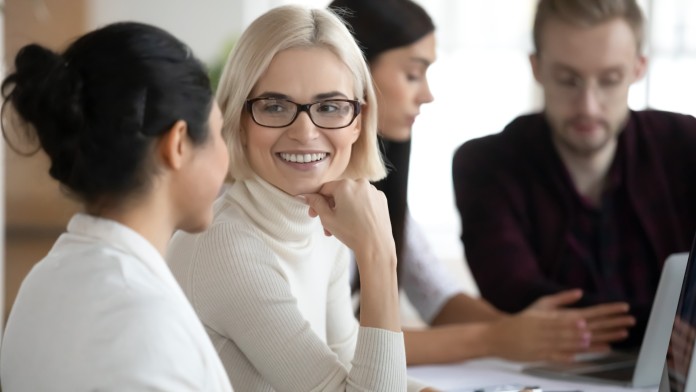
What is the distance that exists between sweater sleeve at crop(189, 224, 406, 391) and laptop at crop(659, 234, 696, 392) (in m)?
0.36

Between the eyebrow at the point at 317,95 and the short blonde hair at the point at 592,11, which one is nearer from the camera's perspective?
the eyebrow at the point at 317,95

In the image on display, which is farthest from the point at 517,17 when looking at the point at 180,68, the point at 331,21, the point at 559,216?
the point at 180,68

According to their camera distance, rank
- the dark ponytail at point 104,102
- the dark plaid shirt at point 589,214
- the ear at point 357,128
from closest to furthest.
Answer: the dark ponytail at point 104,102
the ear at point 357,128
the dark plaid shirt at point 589,214

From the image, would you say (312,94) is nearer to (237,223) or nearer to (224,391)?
(237,223)


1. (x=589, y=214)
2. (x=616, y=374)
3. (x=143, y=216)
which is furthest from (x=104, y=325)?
(x=589, y=214)

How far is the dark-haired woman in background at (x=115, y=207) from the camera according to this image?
3.10ft

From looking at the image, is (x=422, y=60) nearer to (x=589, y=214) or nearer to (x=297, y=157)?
(x=589, y=214)

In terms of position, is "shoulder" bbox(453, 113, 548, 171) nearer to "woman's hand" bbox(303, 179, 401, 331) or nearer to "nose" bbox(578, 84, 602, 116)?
"nose" bbox(578, 84, 602, 116)

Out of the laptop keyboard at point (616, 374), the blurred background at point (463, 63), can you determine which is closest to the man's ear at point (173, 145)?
the laptop keyboard at point (616, 374)

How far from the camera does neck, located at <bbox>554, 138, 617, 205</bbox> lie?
2.70 metres

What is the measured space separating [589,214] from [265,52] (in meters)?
1.43

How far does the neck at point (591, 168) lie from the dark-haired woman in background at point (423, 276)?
0.47m

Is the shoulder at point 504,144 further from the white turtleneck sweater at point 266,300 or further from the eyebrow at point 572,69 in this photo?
the white turtleneck sweater at point 266,300

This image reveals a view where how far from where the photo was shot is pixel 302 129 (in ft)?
4.94
